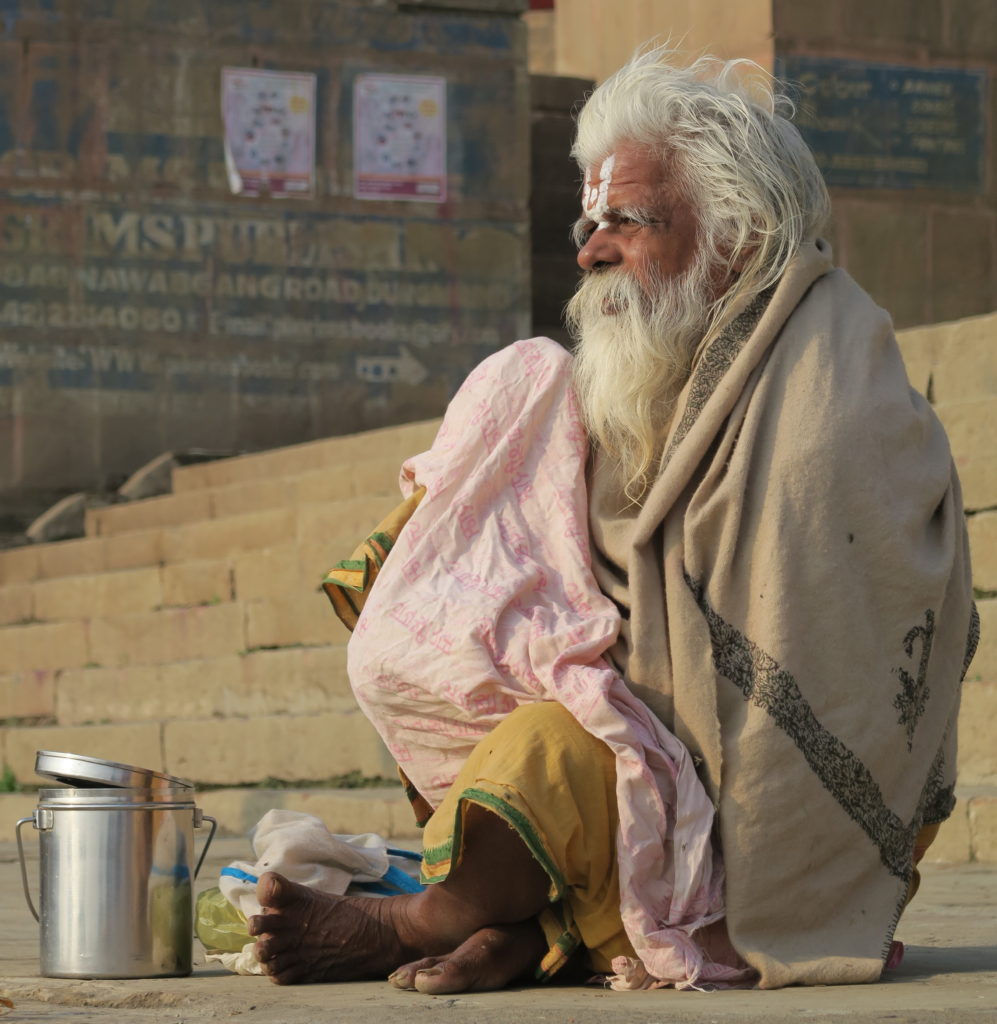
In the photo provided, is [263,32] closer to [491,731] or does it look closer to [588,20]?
[588,20]

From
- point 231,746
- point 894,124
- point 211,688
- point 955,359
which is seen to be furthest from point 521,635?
point 894,124

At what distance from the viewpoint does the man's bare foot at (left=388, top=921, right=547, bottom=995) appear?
3006 mm

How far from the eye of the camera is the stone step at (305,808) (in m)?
6.21

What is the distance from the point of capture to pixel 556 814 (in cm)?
299

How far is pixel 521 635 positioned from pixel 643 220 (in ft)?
2.56

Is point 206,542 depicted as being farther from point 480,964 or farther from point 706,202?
point 480,964

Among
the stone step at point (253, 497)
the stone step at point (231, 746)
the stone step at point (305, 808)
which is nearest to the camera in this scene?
the stone step at point (305, 808)

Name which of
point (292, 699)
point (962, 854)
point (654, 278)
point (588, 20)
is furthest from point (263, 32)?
point (654, 278)

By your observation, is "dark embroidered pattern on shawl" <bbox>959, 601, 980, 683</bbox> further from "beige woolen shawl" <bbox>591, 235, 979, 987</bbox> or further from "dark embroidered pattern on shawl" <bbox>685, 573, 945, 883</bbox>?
"dark embroidered pattern on shawl" <bbox>685, 573, 945, 883</bbox>

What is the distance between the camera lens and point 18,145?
12.0 metres

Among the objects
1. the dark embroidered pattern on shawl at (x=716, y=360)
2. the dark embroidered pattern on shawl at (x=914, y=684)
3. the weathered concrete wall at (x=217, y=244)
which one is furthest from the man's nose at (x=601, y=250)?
the weathered concrete wall at (x=217, y=244)

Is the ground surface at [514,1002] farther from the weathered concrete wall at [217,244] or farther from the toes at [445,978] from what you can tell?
the weathered concrete wall at [217,244]

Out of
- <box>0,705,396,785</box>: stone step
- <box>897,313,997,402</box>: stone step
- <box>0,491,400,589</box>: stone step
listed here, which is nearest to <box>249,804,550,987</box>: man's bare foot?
<box>0,705,396,785</box>: stone step

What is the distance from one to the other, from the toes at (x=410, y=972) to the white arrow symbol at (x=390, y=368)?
9798mm
